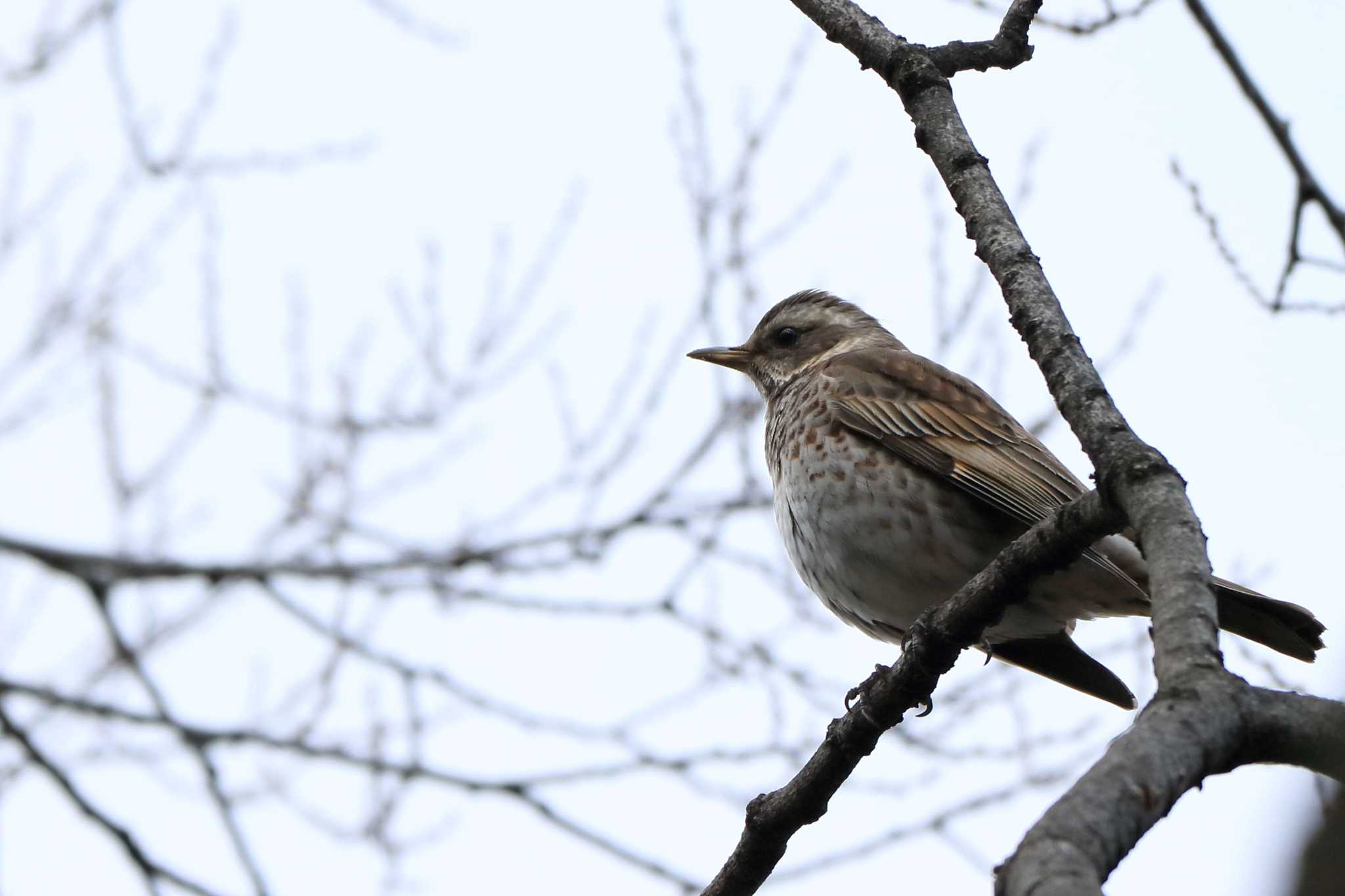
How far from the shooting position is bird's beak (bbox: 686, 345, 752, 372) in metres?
8.41

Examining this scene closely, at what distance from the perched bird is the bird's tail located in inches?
17.9

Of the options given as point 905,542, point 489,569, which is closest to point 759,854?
point 905,542

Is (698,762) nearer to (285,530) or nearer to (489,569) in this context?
(489,569)

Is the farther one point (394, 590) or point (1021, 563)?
point (394, 590)

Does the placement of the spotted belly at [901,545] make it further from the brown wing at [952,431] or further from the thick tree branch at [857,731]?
the thick tree branch at [857,731]

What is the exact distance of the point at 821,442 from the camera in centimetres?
650

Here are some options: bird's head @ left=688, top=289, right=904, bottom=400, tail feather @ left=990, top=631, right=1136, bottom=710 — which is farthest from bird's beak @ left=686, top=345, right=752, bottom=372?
tail feather @ left=990, top=631, right=1136, bottom=710

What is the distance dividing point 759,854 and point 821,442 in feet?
8.58

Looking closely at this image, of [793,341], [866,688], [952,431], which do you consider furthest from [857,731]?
[793,341]

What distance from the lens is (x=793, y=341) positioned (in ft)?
27.6

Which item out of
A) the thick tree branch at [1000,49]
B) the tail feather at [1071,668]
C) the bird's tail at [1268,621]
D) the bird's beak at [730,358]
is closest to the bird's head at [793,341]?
the bird's beak at [730,358]

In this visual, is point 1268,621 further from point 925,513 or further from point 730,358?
point 730,358

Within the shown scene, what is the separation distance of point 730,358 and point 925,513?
2.57 meters

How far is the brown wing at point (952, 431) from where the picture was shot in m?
6.12
